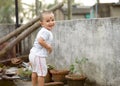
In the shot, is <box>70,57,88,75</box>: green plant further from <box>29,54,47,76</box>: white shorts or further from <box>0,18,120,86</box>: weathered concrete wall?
<box>29,54,47,76</box>: white shorts

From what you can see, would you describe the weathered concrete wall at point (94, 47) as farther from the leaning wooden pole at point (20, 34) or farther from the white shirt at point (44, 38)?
the white shirt at point (44, 38)

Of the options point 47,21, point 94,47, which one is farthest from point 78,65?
point 47,21

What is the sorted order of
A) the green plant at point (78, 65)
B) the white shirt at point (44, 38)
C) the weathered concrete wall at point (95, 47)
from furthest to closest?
the green plant at point (78, 65) → the weathered concrete wall at point (95, 47) → the white shirt at point (44, 38)

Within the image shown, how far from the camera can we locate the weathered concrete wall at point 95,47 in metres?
5.09

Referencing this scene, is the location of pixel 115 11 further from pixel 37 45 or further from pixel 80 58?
pixel 37 45

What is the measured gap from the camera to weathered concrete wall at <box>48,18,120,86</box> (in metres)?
5.09

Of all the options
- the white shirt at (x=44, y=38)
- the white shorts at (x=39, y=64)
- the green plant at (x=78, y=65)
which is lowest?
the green plant at (x=78, y=65)

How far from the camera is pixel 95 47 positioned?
5738 millimetres

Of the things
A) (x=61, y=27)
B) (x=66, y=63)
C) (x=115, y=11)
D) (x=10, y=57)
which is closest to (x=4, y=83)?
(x=66, y=63)

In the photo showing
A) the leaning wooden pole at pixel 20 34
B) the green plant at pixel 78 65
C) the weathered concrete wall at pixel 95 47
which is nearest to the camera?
the weathered concrete wall at pixel 95 47

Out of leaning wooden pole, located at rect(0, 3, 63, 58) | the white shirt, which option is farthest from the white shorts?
leaning wooden pole, located at rect(0, 3, 63, 58)

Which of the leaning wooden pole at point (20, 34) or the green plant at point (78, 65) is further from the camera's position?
the leaning wooden pole at point (20, 34)

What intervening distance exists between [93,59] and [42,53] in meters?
1.65

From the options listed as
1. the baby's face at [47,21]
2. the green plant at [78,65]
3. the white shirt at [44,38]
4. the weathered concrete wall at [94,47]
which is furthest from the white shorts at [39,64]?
the green plant at [78,65]
